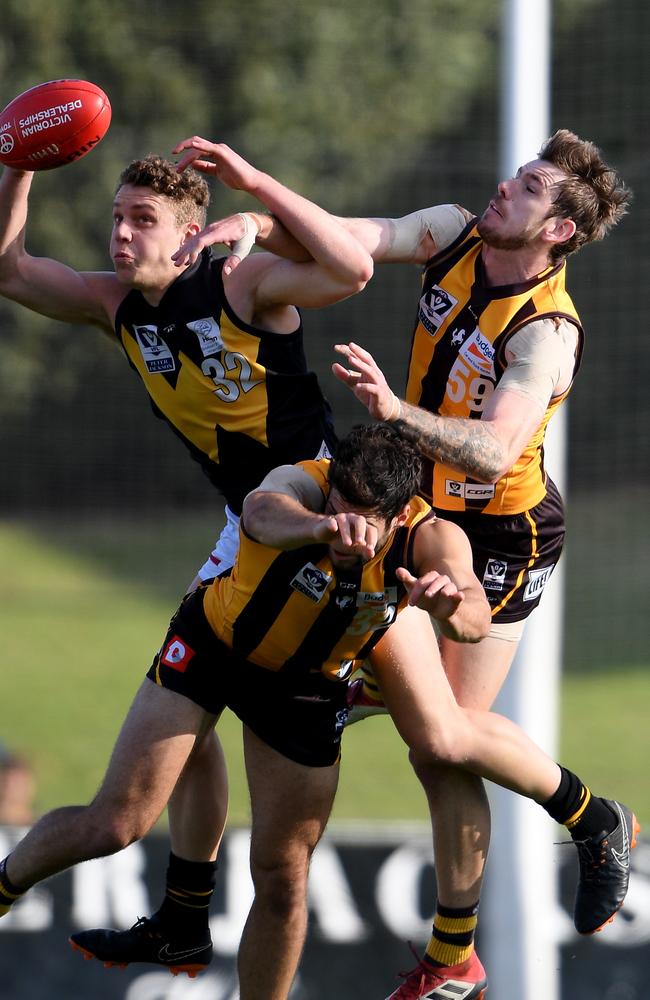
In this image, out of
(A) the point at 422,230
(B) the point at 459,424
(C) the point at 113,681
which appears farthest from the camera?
(C) the point at 113,681

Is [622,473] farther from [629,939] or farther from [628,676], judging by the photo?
[629,939]

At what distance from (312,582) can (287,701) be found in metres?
0.41

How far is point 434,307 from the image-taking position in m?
4.72

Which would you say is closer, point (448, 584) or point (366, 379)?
point (448, 584)

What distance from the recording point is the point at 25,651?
15.9 meters

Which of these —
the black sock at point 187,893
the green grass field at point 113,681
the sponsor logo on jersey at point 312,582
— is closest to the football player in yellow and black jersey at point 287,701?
the sponsor logo on jersey at point 312,582

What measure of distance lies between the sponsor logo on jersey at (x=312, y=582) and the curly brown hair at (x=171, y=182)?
119cm

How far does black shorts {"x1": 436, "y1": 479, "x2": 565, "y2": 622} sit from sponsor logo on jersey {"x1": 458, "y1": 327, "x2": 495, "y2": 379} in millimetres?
448

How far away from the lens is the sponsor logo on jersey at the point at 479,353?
459cm

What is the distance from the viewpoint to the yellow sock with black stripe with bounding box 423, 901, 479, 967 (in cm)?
482

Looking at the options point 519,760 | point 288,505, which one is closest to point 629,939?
point 519,760

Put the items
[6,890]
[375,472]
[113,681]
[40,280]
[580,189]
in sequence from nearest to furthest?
[375,472] → [580,189] → [6,890] → [40,280] → [113,681]

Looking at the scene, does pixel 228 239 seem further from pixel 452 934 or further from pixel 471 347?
pixel 452 934

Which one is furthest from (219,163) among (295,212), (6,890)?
(6,890)
